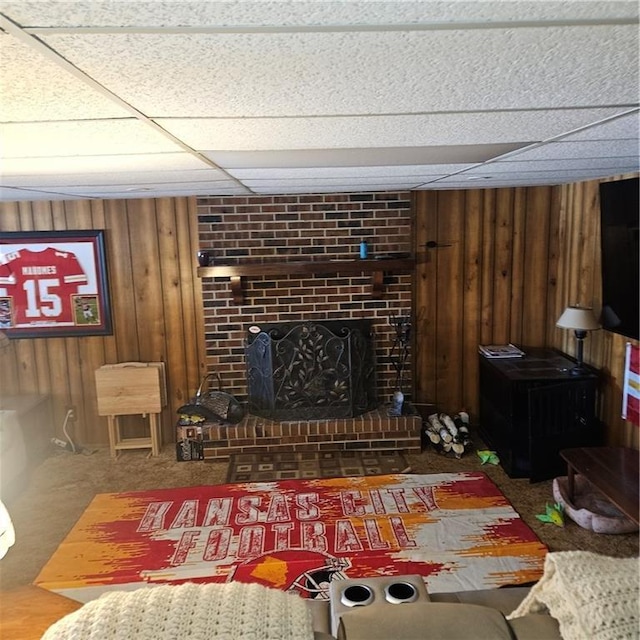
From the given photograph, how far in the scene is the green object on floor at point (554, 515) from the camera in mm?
3322

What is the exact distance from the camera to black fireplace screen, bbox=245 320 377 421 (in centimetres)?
448

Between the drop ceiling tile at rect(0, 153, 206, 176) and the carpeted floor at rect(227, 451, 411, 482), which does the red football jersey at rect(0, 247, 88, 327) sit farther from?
the drop ceiling tile at rect(0, 153, 206, 176)

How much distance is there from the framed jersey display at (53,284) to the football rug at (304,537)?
1.58 meters

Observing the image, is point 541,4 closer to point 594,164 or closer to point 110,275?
point 594,164

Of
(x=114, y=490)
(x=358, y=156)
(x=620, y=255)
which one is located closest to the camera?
(x=358, y=156)

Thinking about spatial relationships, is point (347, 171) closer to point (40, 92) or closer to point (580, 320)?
point (40, 92)

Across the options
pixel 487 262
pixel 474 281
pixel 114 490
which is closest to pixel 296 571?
pixel 114 490

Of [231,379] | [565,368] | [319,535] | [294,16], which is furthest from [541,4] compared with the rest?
[231,379]

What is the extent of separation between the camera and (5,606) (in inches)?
80.4

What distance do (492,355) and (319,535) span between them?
2.13 meters

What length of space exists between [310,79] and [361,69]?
4.2 inches

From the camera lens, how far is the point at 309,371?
4.48 metres

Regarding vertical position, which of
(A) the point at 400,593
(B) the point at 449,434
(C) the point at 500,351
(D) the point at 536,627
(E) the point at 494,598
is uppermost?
(D) the point at 536,627

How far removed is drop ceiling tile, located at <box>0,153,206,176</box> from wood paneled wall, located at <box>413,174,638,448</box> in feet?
9.08
